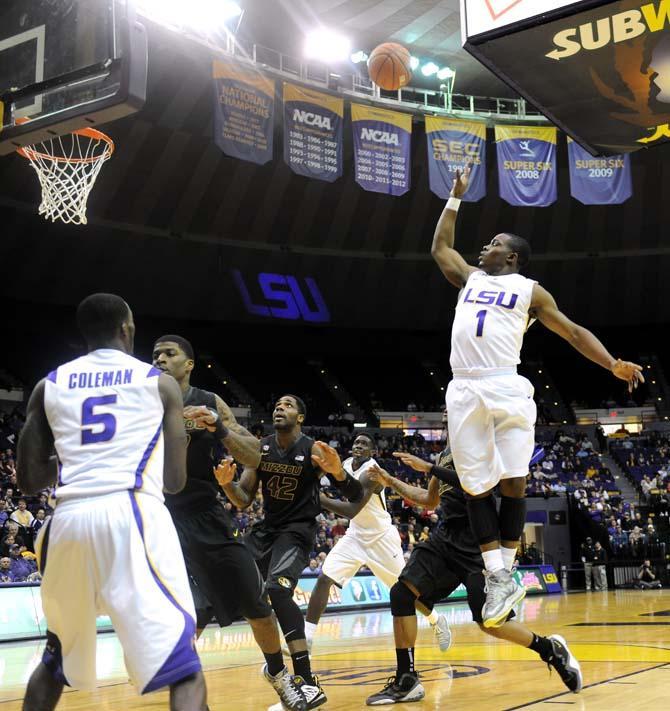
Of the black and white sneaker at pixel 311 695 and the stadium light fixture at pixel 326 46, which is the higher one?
the stadium light fixture at pixel 326 46

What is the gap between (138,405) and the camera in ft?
11.7

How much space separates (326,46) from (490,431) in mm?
21389

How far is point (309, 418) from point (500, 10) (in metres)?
30.1

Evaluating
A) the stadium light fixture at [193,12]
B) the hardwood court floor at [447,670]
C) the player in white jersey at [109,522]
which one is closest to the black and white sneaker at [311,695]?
the hardwood court floor at [447,670]

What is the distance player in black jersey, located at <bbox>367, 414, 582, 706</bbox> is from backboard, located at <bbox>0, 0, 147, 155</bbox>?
10.4ft

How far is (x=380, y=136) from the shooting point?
2312cm

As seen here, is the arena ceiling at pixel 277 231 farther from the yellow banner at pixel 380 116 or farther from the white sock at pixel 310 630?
the white sock at pixel 310 630

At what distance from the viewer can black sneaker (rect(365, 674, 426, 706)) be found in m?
5.68

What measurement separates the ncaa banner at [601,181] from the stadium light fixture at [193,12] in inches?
386

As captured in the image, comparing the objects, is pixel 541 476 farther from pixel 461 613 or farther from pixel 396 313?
pixel 461 613

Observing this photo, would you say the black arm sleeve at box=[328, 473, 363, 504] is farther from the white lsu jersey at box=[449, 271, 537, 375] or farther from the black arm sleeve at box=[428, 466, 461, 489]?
the white lsu jersey at box=[449, 271, 537, 375]

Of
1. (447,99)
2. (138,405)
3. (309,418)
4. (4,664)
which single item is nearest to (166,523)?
(138,405)

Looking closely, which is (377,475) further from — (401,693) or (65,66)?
(65,66)

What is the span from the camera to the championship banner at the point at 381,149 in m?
22.6
